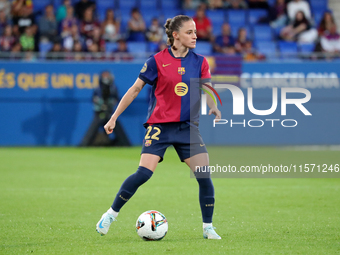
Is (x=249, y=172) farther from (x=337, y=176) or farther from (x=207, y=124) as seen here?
(x=207, y=124)

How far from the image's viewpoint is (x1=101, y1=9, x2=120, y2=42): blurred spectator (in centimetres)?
1859

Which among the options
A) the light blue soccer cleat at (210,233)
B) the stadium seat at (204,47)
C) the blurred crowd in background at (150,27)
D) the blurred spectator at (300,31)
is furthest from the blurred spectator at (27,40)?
the light blue soccer cleat at (210,233)

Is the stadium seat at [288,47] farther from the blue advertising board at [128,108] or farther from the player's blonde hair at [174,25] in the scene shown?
the player's blonde hair at [174,25]

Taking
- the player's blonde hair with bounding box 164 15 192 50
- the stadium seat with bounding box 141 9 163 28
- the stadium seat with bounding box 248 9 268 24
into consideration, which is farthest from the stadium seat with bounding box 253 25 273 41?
the player's blonde hair with bounding box 164 15 192 50

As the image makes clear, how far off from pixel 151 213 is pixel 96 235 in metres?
0.60

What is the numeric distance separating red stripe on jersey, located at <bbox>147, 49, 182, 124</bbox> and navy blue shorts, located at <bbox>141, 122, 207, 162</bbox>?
81 millimetres

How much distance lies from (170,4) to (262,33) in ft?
12.1

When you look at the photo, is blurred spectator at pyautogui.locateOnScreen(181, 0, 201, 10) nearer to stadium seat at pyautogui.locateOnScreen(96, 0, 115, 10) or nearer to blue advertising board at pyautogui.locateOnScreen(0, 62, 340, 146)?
stadium seat at pyautogui.locateOnScreen(96, 0, 115, 10)

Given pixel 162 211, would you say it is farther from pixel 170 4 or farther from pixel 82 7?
pixel 170 4

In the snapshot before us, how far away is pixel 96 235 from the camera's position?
18.1 ft

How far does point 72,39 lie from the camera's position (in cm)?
1802

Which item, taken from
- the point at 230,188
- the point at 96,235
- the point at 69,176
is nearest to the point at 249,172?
the point at 230,188

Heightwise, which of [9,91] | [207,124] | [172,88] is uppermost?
[172,88]

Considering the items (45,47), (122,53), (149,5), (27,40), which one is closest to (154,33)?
(122,53)
